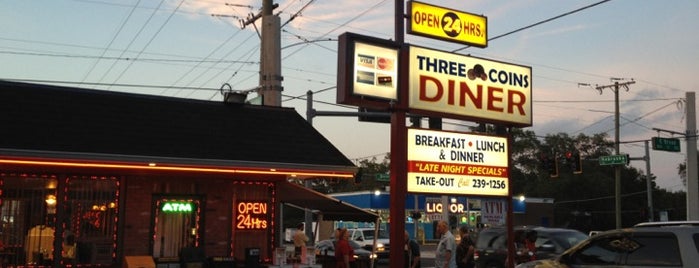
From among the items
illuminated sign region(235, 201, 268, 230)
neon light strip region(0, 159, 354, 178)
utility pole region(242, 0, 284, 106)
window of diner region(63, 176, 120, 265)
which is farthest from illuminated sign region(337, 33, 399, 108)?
utility pole region(242, 0, 284, 106)

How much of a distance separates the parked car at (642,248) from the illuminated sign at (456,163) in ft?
8.05

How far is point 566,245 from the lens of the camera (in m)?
17.5

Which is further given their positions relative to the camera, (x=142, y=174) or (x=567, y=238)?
(x=567, y=238)

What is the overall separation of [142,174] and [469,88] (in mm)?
7036

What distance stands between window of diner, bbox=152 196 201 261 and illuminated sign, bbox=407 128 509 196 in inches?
232

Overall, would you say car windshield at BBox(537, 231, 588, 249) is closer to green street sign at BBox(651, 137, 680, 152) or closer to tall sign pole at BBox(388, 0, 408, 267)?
tall sign pole at BBox(388, 0, 408, 267)

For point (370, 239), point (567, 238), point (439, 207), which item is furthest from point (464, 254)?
point (439, 207)

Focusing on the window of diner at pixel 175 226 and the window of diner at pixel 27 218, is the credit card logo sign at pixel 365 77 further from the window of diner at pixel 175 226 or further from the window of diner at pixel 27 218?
the window of diner at pixel 27 218

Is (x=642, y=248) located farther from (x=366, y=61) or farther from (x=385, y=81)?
(x=366, y=61)

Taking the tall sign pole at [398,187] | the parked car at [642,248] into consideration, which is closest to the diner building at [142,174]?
the tall sign pole at [398,187]

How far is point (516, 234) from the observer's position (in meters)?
18.2

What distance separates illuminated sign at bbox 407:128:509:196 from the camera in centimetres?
1133

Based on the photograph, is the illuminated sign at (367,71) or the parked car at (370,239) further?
the parked car at (370,239)

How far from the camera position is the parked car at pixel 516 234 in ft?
57.1
